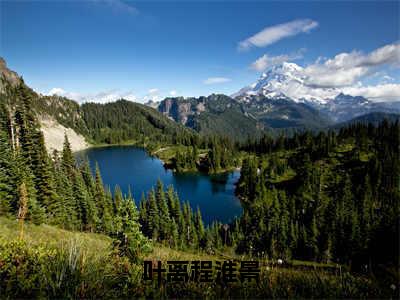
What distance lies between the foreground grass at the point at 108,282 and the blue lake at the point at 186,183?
75484 mm

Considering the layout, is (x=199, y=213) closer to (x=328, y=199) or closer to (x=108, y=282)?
(x=328, y=199)

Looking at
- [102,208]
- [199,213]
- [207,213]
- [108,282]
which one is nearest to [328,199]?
[207,213]

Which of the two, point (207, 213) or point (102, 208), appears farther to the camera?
point (207, 213)

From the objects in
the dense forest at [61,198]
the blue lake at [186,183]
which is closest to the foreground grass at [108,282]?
the dense forest at [61,198]

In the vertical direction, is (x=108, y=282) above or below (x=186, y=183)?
above

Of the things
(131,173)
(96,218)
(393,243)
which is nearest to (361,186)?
(393,243)

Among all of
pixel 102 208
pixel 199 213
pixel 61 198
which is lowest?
pixel 199 213

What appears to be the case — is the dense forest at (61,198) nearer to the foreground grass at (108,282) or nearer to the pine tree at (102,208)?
the pine tree at (102,208)

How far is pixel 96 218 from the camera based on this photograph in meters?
48.2

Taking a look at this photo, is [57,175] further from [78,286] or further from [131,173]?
[131,173]

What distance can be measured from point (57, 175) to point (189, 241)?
3000cm

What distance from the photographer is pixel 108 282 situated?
500 centimetres

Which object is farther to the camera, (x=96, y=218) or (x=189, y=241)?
(x=189, y=241)

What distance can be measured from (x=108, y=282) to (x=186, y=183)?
399 feet
